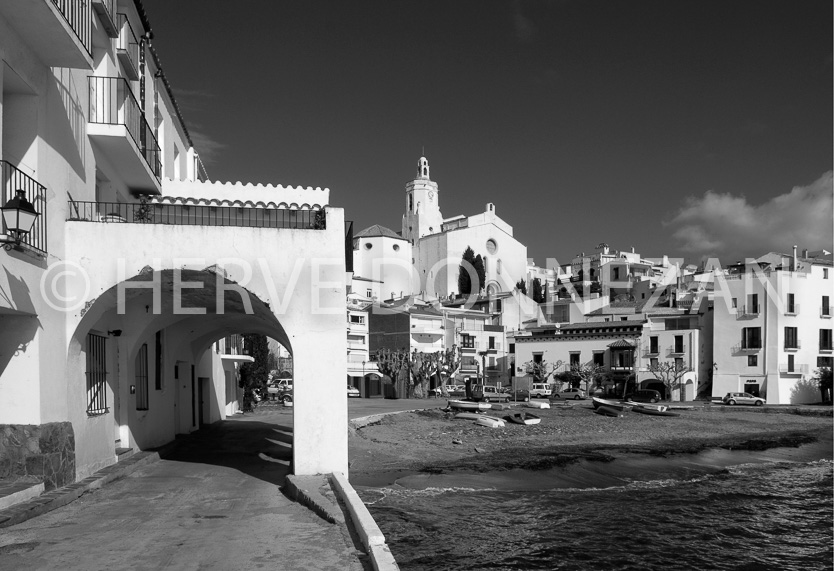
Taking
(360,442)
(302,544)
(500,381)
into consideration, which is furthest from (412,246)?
(302,544)

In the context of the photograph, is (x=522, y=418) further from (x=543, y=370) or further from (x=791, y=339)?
(x=791, y=339)

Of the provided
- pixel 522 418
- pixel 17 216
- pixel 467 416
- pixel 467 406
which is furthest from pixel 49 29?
pixel 467 406

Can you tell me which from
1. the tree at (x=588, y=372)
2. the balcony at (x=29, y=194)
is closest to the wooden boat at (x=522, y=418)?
the tree at (x=588, y=372)

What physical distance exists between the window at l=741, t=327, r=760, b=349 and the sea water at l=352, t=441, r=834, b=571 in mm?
29790

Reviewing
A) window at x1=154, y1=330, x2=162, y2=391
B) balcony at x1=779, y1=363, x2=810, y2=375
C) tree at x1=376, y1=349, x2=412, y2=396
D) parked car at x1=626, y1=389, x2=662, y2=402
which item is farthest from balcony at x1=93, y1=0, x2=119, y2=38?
balcony at x1=779, y1=363, x2=810, y2=375

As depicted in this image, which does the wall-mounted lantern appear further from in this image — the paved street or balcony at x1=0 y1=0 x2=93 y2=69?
the paved street

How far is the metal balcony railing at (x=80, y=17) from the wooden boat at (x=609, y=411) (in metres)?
35.7

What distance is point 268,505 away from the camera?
432 inches

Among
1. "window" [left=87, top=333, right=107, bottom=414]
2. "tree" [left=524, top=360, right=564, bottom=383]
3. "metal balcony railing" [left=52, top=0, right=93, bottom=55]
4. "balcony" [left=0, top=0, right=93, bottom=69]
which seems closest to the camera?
"balcony" [left=0, top=0, right=93, bottom=69]

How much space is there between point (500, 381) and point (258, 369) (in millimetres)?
27960

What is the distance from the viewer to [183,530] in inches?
366

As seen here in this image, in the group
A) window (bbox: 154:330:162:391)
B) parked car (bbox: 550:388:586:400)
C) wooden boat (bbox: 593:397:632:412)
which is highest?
window (bbox: 154:330:162:391)

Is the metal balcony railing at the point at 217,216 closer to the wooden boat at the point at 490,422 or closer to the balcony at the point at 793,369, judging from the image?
the wooden boat at the point at 490,422

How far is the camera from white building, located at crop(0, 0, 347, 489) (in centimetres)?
1009
